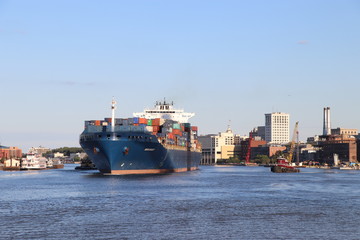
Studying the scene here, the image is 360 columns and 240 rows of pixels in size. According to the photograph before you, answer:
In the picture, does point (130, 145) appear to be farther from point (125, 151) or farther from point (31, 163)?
point (31, 163)

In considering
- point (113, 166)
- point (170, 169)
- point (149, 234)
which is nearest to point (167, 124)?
point (170, 169)

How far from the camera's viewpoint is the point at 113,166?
10856 centimetres

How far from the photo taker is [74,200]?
64875 millimetres

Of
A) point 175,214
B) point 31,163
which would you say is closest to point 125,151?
point 175,214

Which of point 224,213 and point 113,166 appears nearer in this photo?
point 224,213

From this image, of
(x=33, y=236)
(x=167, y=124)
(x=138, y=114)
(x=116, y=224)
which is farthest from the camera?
(x=138, y=114)

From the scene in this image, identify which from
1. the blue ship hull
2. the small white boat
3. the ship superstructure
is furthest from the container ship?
the small white boat

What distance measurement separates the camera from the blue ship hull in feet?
349

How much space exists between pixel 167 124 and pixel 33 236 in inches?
3414

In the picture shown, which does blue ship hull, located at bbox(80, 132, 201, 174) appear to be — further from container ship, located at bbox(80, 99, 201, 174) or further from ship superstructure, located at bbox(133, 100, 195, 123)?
ship superstructure, located at bbox(133, 100, 195, 123)

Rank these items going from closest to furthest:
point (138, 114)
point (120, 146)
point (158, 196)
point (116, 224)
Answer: point (116, 224) → point (158, 196) → point (120, 146) → point (138, 114)

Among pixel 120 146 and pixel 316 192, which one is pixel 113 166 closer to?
pixel 120 146

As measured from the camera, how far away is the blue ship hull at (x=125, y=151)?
349 ft

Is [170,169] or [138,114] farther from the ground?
[138,114]
